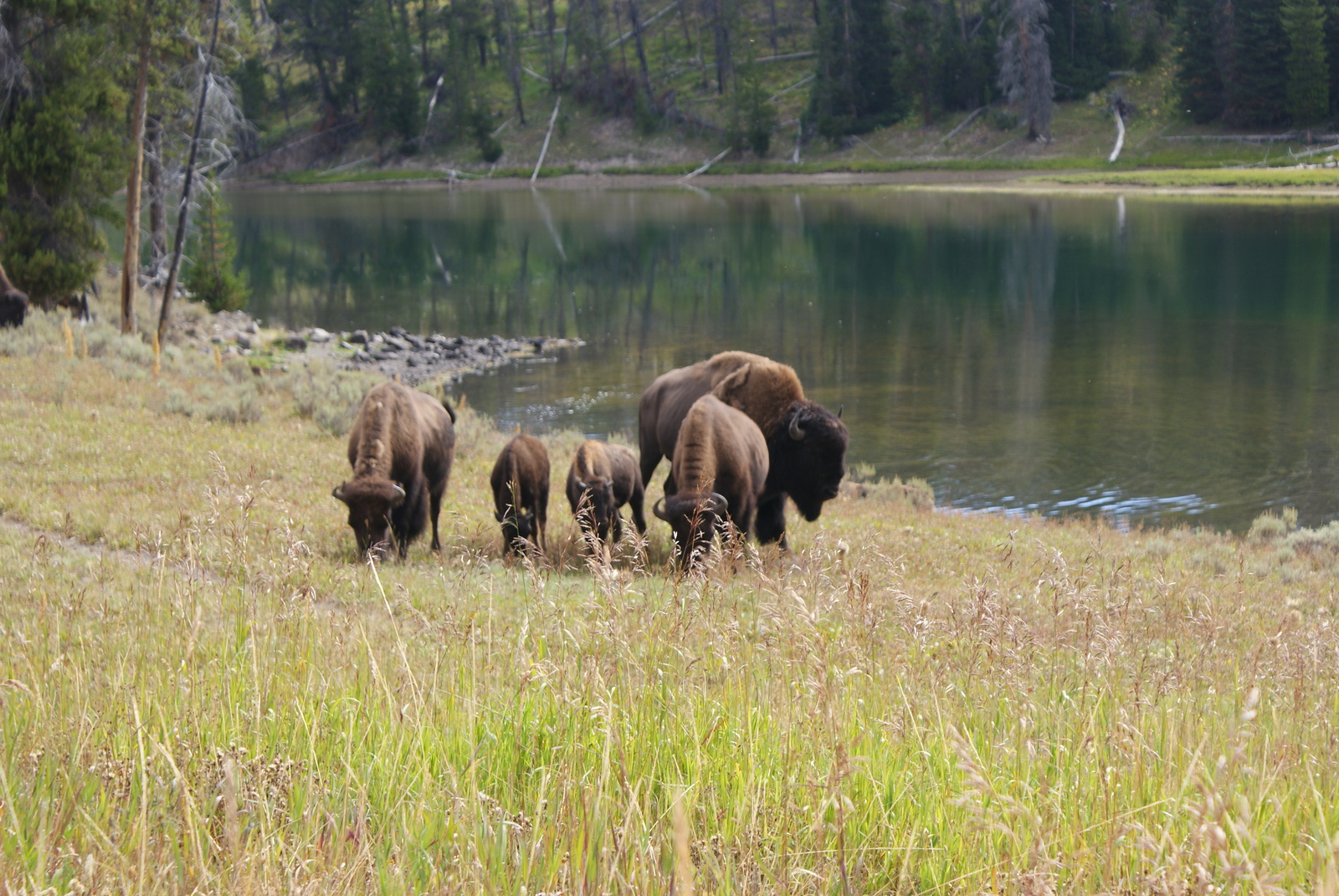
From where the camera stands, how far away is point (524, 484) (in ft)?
39.3

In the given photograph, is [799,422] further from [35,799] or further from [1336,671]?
[35,799]

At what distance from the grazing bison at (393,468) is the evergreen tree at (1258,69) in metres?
89.8

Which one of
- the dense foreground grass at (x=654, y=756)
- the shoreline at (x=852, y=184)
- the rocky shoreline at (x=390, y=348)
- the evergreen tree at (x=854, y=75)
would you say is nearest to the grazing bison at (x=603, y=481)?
the dense foreground grass at (x=654, y=756)

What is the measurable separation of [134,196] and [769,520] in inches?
798

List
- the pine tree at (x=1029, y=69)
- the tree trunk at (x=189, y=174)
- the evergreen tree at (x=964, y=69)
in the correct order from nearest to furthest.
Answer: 1. the tree trunk at (x=189, y=174)
2. the pine tree at (x=1029, y=69)
3. the evergreen tree at (x=964, y=69)

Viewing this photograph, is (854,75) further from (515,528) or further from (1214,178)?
(515,528)

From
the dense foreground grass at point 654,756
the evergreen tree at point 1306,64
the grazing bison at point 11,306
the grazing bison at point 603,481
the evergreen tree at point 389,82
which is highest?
the evergreen tree at point 389,82

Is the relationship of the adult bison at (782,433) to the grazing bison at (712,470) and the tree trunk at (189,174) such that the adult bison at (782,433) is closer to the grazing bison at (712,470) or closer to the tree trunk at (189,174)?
the grazing bison at (712,470)

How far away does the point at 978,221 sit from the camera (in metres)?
63.8

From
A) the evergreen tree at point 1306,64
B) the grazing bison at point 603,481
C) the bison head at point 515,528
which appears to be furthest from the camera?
the evergreen tree at point 1306,64

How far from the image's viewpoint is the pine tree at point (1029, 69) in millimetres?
92125

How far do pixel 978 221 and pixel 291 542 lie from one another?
63.6m

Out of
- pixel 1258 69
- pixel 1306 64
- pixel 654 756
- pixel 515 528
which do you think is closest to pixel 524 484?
pixel 515 528

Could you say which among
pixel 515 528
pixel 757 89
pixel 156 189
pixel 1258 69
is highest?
pixel 757 89
